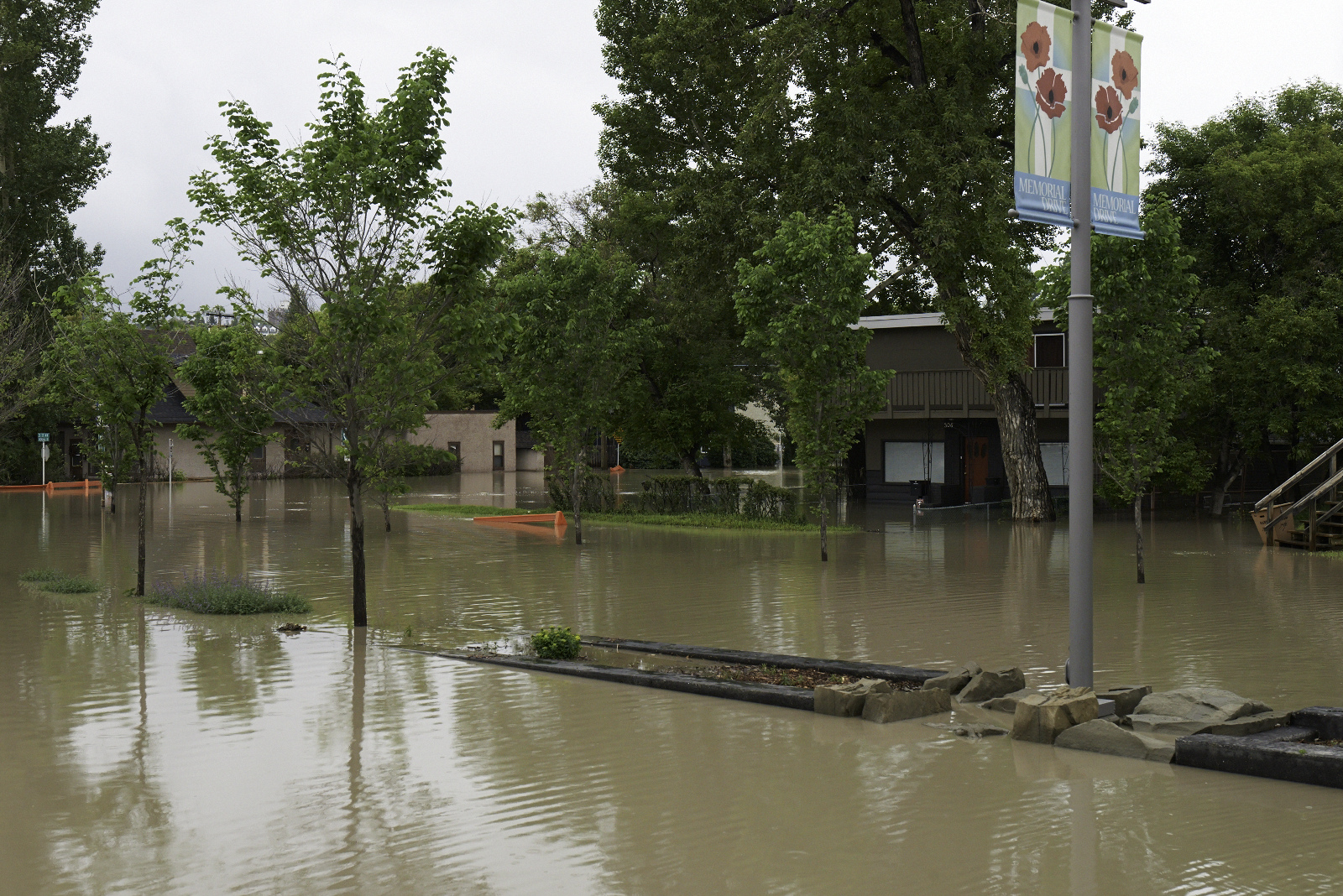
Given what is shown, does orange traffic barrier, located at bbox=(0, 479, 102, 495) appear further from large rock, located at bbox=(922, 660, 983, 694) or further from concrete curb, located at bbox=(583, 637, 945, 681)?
large rock, located at bbox=(922, 660, 983, 694)

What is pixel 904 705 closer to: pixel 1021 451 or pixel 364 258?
pixel 364 258

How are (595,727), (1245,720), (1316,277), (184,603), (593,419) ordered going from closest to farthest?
(1245,720)
(595,727)
(184,603)
(593,419)
(1316,277)

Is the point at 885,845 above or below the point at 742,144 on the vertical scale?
below

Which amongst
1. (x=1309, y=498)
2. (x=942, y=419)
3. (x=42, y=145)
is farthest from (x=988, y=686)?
(x=42, y=145)

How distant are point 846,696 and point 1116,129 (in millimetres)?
5197

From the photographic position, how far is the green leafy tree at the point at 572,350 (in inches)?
1130

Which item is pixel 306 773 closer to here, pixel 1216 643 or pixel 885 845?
pixel 885 845

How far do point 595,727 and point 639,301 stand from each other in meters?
Result: 31.6

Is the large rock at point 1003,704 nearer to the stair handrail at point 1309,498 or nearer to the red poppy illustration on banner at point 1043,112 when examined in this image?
the red poppy illustration on banner at point 1043,112

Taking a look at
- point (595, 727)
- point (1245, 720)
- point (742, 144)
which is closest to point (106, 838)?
point (595, 727)

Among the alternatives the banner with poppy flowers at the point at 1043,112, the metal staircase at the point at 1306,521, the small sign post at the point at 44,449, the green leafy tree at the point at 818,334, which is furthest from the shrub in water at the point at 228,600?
the small sign post at the point at 44,449

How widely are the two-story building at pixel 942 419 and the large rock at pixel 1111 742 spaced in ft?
103

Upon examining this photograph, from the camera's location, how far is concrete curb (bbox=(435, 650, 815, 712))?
1038 cm

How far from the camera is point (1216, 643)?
14.1 meters
